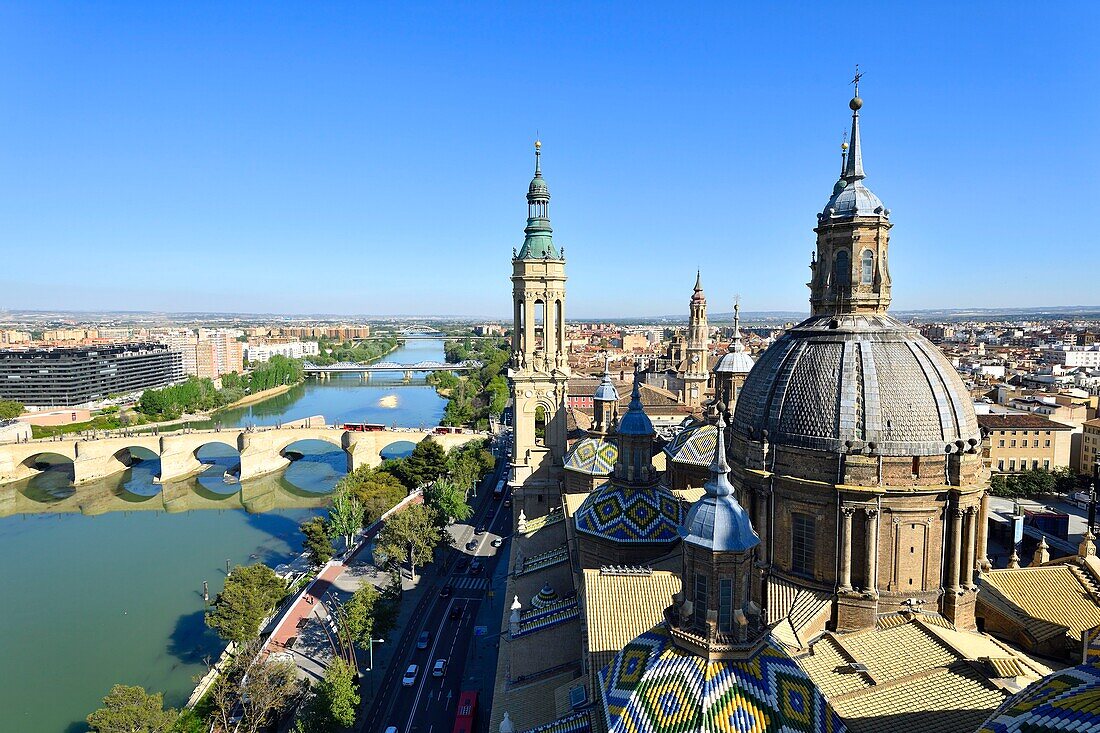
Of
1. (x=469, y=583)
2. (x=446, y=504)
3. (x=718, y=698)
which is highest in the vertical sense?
(x=718, y=698)

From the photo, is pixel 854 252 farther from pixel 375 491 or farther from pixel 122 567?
pixel 122 567

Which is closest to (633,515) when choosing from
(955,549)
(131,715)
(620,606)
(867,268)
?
(620,606)

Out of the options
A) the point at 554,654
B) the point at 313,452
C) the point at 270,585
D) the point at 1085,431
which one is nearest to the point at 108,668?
the point at 270,585

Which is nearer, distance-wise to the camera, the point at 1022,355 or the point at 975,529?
the point at 975,529

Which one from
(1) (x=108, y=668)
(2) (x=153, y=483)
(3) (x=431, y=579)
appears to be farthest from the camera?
(2) (x=153, y=483)

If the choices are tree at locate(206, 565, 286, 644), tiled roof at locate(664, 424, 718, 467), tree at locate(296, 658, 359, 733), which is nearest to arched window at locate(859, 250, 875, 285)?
tiled roof at locate(664, 424, 718, 467)

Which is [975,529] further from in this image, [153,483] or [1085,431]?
[153,483]
